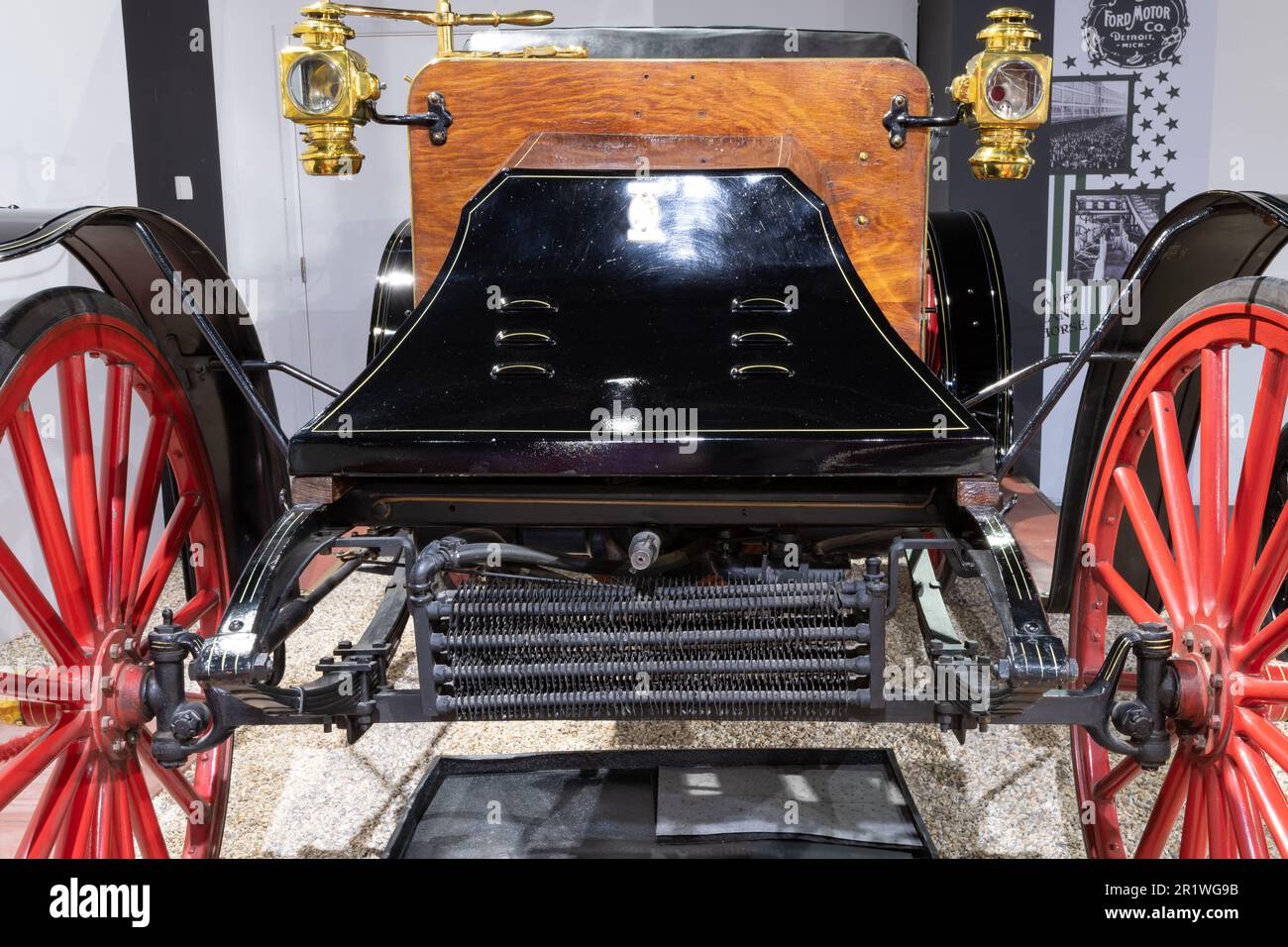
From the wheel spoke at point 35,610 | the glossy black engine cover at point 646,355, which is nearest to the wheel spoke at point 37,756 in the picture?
the wheel spoke at point 35,610

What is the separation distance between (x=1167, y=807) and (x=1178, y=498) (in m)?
0.53

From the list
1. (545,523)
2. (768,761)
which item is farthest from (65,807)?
(768,761)

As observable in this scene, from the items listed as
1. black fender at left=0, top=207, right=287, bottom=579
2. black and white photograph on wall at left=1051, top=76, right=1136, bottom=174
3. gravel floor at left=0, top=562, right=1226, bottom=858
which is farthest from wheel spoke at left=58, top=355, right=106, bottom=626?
black and white photograph on wall at left=1051, top=76, right=1136, bottom=174

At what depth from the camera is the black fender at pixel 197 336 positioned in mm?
2047

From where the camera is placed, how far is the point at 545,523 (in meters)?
1.86

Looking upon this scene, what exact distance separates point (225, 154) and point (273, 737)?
2.52 metres

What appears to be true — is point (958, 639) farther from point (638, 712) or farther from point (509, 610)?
point (509, 610)

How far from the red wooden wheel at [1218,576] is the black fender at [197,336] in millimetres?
1851

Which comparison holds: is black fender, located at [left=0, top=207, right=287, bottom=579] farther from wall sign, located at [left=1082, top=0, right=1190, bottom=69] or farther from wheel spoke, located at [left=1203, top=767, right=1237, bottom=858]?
wall sign, located at [left=1082, top=0, right=1190, bottom=69]

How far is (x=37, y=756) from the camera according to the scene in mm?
1783

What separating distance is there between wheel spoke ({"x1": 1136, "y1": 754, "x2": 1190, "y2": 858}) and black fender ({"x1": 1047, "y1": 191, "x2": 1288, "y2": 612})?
1.70 ft

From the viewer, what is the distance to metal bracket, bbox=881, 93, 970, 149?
231 centimetres

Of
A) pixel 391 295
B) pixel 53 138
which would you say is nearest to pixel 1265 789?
pixel 391 295

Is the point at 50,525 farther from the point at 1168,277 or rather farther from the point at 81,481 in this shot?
the point at 1168,277
